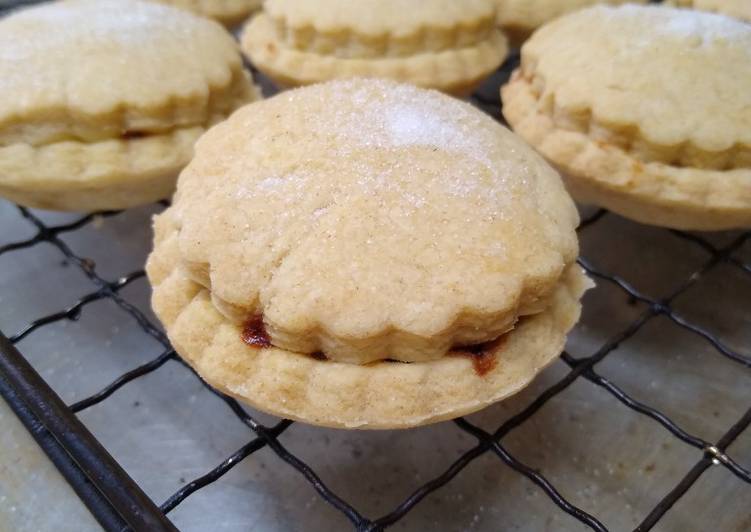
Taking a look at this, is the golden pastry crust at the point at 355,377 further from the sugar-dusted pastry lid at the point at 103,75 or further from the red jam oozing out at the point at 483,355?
the sugar-dusted pastry lid at the point at 103,75

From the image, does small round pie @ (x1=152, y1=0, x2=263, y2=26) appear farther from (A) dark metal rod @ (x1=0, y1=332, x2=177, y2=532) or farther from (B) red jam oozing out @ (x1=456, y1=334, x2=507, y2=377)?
(B) red jam oozing out @ (x1=456, y1=334, x2=507, y2=377)

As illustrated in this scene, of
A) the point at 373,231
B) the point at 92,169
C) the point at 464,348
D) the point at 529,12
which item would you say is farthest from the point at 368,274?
the point at 529,12

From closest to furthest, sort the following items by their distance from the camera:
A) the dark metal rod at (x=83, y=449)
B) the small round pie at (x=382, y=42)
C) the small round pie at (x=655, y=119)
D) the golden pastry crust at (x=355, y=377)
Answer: the dark metal rod at (x=83, y=449) < the golden pastry crust at (x=355, y=377) < the small round pie at (x=655, y=119) < the small round pie at (x=382, y=42)

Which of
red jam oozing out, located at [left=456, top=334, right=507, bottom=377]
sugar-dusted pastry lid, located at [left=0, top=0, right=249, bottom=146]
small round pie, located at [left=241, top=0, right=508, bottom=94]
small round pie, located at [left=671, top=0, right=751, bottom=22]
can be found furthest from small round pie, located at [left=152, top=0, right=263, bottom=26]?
red jam oozing out, located at [left=456, top=334, right=507, bottom=377]

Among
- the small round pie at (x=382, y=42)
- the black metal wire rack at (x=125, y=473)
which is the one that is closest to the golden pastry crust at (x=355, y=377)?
the black metal wire rack at (x=125, y=473)

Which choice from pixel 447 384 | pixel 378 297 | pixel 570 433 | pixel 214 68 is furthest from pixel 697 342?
pixel 214 68

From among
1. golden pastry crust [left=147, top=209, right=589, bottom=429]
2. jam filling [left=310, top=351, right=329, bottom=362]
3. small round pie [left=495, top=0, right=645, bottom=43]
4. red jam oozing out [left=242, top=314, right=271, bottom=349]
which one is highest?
small round pie [left=495, top=0, right=645, bottom=43]
